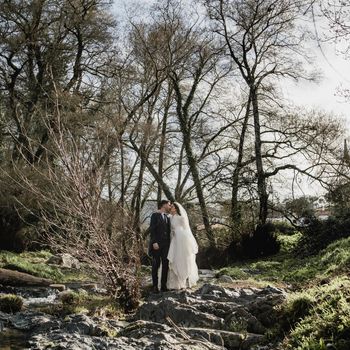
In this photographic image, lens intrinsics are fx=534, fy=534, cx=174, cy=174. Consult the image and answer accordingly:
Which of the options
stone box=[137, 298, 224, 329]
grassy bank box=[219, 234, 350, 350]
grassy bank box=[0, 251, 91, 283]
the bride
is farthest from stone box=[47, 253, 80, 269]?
grassy bank box=[219, 234, 350, 350]

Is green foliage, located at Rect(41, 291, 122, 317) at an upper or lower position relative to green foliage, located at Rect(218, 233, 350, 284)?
lower

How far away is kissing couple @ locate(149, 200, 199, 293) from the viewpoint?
12914mm

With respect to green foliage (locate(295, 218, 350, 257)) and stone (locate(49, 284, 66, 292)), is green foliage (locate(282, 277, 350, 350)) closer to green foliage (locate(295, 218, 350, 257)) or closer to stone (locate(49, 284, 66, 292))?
stone (locate(49, 284, 66, 292))

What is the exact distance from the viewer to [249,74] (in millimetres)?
29688

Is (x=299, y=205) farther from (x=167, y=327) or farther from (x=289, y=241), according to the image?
(x=167, y=327)

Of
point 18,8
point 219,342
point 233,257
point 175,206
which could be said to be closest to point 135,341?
point 219,342

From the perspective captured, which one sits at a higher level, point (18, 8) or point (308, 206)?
point (18, 8)

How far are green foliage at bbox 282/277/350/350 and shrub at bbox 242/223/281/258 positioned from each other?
711 inches

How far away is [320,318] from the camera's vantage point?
6914 mm

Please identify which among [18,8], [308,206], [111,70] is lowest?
[308,206]

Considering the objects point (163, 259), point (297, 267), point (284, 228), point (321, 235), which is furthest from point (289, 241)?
point (163, 259)

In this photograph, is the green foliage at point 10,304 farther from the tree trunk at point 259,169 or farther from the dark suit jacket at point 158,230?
the tree trunk at point 259,169

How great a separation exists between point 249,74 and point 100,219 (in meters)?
20.3

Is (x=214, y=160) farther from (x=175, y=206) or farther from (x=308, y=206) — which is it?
(x=175, y=206)
